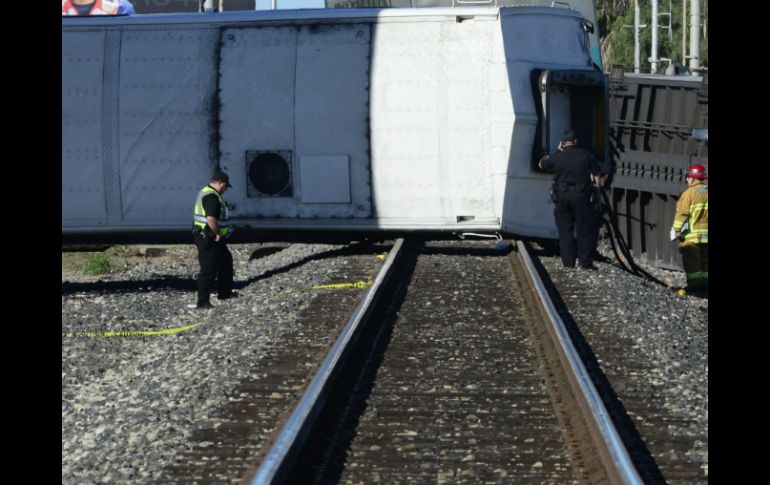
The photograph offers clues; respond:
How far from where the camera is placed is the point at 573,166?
1521 cm

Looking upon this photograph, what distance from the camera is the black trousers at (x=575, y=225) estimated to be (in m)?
15.1

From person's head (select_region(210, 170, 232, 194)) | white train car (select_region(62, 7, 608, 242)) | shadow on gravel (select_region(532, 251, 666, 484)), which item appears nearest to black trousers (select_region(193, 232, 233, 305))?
person's head (select_region(210, 170, 232, 194))

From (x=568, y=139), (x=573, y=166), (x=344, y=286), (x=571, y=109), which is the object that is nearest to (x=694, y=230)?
(x=573, y=166)

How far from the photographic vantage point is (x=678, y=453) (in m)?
7.18

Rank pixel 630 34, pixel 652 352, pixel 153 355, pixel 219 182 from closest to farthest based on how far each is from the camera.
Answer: pixel 652 352
pixel 153 355
pixel 219 182
pixel 630 34

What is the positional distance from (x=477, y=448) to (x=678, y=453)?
3.79ft

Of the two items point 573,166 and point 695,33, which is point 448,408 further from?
point 695,33

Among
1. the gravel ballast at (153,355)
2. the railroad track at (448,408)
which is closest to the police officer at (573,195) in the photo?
the gravel ballast at (153,355)

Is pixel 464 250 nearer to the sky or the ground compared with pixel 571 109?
nearer to the ground

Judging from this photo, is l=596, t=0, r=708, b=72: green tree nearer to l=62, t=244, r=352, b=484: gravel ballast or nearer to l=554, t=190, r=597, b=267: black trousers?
l=554, t=190, r=597, b=267: black trousers

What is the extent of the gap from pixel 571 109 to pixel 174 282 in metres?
5.80

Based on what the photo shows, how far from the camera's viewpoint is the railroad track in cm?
690

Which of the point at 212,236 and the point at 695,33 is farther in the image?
the point at 695,33
